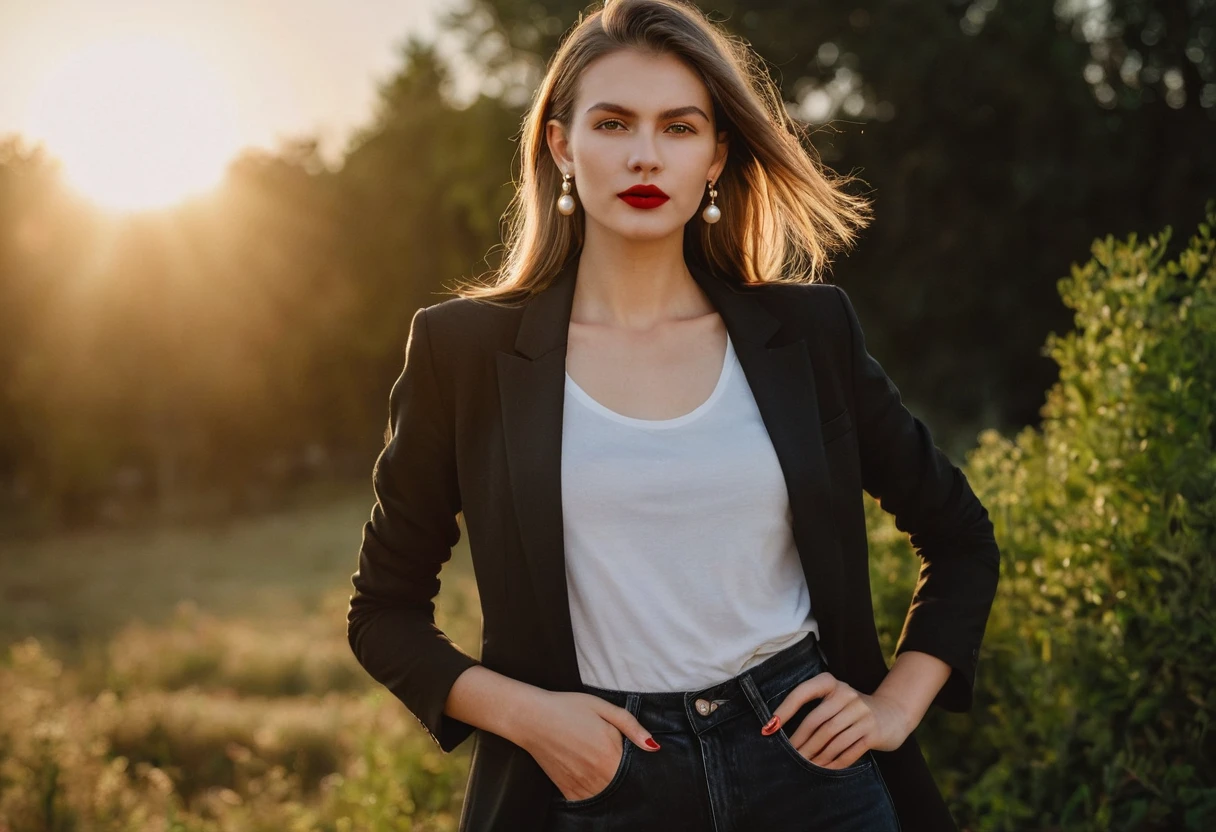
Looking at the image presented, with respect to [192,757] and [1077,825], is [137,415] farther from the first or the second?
[1077,825]

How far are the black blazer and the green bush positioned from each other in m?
1.20

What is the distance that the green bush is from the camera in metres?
3.20

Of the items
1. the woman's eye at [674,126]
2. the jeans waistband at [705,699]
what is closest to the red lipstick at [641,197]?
the woman's eye at [674,126]

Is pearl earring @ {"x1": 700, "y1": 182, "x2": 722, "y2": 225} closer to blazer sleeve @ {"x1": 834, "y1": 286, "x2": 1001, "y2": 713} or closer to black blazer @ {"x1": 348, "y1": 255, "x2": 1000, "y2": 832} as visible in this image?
black blazer @ {"x1": 348, "y1": 255, "x2": 1000, "y2": 832}

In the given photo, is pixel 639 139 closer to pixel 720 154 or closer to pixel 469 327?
pixel 720 154

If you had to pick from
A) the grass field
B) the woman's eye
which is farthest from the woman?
the grass field

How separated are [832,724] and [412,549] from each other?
2.93ft

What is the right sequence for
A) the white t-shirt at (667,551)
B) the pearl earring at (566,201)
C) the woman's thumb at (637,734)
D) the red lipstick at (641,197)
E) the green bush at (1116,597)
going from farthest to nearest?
the green bush at (1116,597) < the pearl earring at (566,201) < the red lipstick at (641,197) < the white t-shirt at (667,551) < the woman's thumb at (637,734)

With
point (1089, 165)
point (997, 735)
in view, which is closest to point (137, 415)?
point (1089, 165)

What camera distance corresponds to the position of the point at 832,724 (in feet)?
6.72

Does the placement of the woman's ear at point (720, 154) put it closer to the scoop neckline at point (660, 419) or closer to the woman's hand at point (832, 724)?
the scoop neckline at point (660, 419)

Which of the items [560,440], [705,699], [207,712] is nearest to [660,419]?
[560,440]

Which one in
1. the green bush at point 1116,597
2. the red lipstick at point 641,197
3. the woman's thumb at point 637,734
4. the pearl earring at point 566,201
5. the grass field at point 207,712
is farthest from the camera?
the grass field at point 207,712

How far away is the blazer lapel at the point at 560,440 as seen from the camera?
2.04 m
